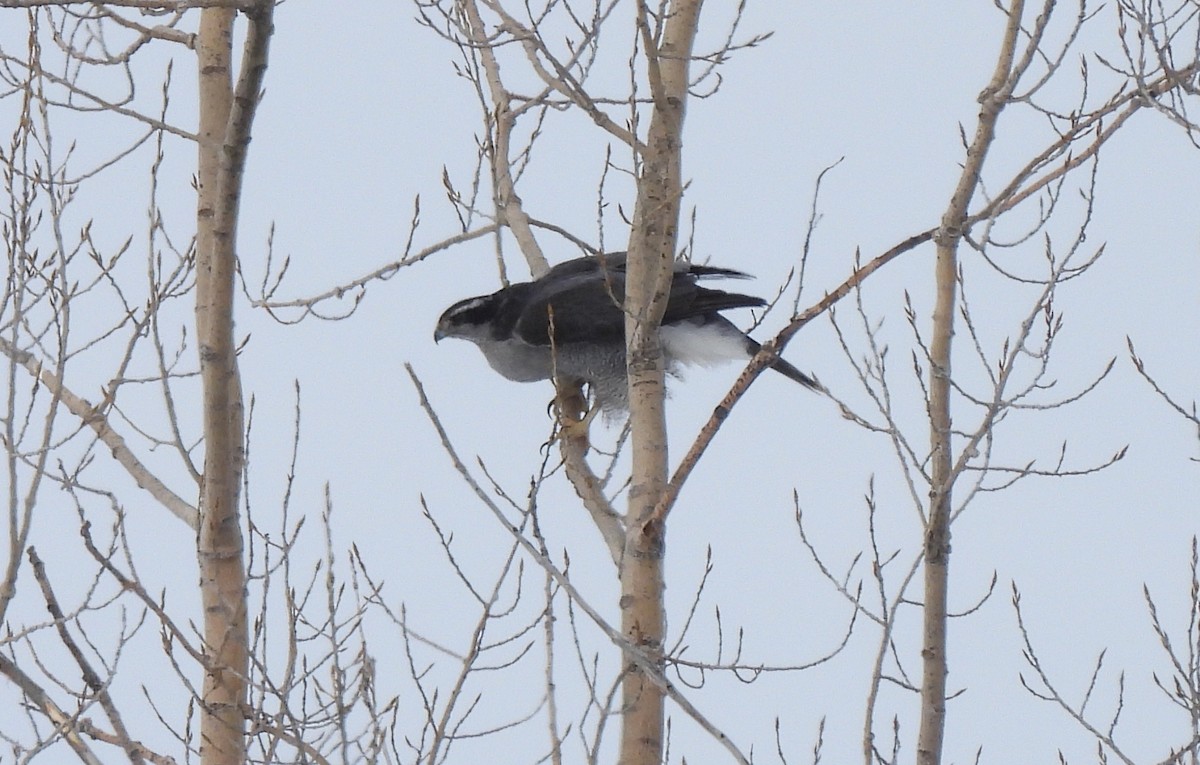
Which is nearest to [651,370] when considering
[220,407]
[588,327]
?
[220,407]

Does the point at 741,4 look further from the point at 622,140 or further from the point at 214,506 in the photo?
the point at 214,506

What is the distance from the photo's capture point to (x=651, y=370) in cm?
347

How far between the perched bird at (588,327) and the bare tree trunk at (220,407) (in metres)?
1.72

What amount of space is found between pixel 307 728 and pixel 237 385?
940 millimetres

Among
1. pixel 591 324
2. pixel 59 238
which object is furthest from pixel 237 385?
pixel 591 324

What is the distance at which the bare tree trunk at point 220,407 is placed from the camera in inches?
133

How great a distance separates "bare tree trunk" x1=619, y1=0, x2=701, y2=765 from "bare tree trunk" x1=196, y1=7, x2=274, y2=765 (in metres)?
0.93

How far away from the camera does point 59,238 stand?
3.77 meters

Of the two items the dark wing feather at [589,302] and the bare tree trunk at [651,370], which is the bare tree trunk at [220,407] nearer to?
the bare tree trunk at [651,370]

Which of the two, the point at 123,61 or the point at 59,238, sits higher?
the point at 123,61

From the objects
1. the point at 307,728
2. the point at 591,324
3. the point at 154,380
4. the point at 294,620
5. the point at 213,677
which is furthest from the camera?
the point at 591,324

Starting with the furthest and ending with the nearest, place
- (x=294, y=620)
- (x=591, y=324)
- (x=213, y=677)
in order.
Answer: (x=591, y=324) < (x=213, y=677) < (x=294, y=620)

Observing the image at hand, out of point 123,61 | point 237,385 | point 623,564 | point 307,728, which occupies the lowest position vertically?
point 307,728

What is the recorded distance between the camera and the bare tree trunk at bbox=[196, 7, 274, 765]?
3.38 metres
